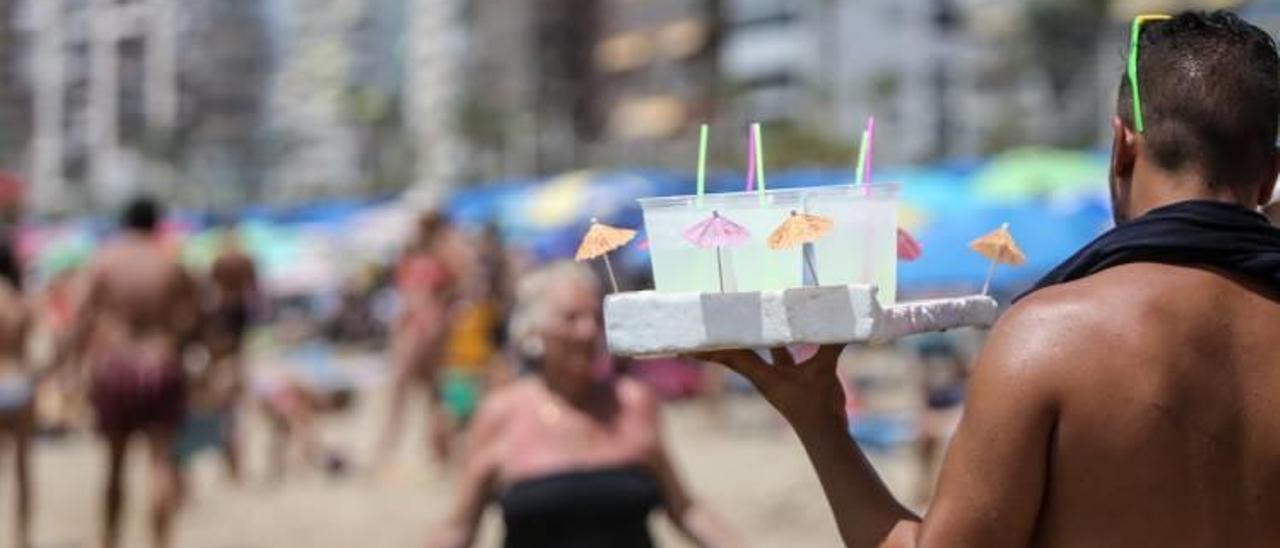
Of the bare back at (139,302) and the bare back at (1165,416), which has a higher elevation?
the bare back at (1165,416)

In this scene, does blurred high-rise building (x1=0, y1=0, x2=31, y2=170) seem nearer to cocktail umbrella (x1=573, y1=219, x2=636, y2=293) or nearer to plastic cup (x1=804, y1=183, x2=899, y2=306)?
cocktail umbrella (x1=573, y1=219, x2=636, y2=293)

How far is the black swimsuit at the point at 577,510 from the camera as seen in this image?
12.6 ft

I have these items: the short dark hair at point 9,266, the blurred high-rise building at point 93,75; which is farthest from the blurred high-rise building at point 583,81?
the short dark hair at point 9,266

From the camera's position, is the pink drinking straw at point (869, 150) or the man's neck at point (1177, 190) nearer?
the man's neck at point (1177, 190)

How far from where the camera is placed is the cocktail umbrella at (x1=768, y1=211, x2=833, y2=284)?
5.75ft

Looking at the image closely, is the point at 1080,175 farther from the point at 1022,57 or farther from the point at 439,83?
the point at 439,83

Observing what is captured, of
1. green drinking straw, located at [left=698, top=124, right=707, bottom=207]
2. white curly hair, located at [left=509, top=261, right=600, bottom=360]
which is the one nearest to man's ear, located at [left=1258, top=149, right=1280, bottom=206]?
green drinking straw, located at [left=698, top=124, right=707, bottom=207]

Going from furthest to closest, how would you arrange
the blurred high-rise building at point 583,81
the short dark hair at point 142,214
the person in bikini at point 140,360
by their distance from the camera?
the blurred high-rise building at point 583,81, the short dark hair at point 142,214, the person in bikini at point 140,360

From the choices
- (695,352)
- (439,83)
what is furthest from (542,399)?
(439,83)

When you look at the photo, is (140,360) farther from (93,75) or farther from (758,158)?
(93,75)

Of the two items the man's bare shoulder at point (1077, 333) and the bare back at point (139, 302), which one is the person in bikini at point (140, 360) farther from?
the man's bare shoulder at point (1077, 333)

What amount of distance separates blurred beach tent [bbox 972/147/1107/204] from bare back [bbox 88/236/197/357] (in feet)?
22.8

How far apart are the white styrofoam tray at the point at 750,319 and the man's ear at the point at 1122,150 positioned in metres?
0.31

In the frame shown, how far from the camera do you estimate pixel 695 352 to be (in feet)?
5.91
